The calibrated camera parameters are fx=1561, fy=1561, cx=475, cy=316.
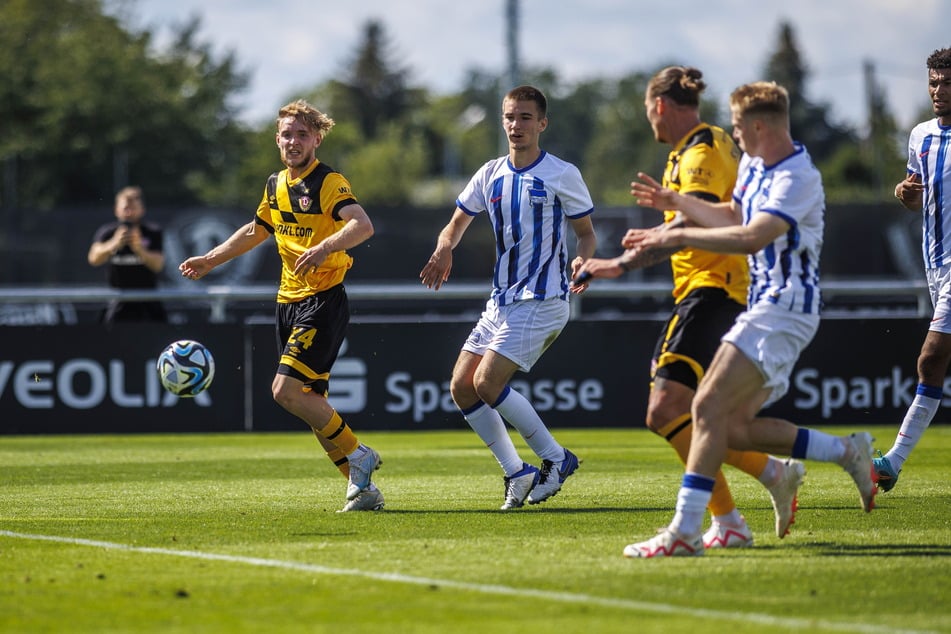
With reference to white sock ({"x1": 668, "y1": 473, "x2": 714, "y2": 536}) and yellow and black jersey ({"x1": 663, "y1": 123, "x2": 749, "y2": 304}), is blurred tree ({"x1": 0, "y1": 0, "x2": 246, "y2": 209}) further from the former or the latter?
white sock ({"x1": 668, "y1": 473, "x2": 714, "y2": 536})

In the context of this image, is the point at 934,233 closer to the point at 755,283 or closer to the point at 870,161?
the point at 755,283

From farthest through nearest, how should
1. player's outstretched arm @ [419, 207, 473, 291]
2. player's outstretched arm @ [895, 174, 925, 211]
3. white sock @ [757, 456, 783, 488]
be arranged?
player's outstretched arm @ [895, 174, 925, 211], player's outstretched arm @ [419, 207, 473, 291], white sock @ [757, 456, 783, 488]

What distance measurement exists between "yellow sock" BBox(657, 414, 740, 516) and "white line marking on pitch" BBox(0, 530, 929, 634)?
55.1 inches

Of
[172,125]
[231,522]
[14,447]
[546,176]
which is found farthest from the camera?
[172,125]

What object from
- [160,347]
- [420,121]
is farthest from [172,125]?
[420,121]

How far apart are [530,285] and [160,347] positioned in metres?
7.52

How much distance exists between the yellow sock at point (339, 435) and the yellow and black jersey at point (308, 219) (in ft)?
2.58

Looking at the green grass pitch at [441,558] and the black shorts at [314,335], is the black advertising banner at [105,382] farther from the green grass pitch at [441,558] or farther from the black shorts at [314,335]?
the black shorts at [314,335]

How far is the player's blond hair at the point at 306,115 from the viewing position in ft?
30.6

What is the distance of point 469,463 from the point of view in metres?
12.6

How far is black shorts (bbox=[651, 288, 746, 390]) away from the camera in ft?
24.4

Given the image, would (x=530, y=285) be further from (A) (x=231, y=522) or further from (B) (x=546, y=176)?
(A) (x=231, y=522)

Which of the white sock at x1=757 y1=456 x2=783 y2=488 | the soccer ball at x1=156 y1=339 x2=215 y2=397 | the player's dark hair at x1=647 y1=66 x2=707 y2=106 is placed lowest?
the white sock at x1=757 y1=456 x2=783 y2=488

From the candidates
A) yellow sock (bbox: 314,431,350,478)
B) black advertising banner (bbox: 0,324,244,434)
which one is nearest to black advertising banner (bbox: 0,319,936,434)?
black advertising banner (bbox: 0,324,244,434)
